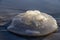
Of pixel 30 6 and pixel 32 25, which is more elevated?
pixel 30 6

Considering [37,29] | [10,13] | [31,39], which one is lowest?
[31,39]

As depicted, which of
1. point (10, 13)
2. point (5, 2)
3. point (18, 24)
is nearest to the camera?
point (18, 24)

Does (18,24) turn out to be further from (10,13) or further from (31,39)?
(10,13)

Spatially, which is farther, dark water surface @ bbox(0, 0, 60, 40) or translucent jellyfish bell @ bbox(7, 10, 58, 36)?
dark water surface @ bbox(0, 0, 60, 40)

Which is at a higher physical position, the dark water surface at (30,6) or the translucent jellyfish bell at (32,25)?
the dark water surface at (30,6)

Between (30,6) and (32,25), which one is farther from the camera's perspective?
(30,6)

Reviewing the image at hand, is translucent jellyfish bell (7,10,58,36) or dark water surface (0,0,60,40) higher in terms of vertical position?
dark water surface (0,0,60,40)

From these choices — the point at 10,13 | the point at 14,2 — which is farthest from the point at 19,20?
the point at 14,2

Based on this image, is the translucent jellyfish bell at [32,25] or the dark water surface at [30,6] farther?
the dark water surface at [30,6]
